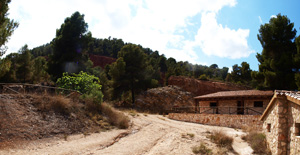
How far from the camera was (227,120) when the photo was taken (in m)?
19.6

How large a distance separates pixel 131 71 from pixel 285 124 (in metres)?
26.3

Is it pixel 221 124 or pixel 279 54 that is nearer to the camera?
pixel 221 124

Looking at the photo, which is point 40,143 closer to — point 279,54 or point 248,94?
point 248,94

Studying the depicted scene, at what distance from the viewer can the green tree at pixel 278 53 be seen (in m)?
22.9

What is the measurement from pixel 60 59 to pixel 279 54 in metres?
27.2

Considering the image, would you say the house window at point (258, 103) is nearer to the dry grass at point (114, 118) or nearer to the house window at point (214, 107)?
the house window at point (214, 107)

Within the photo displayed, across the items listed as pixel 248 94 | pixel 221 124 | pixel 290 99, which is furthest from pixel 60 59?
pixel 290 99

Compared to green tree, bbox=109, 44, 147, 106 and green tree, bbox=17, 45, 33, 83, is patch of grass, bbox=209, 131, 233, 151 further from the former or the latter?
green tree, bbox=17, 45, 33, 83

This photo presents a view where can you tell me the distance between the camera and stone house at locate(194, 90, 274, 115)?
69.9 ft

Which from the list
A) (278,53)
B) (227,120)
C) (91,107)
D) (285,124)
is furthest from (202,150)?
(278,53)

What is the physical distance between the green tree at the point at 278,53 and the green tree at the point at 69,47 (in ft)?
76.0

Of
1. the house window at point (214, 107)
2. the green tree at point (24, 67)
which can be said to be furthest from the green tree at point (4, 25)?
the green tree at point (24, 67)

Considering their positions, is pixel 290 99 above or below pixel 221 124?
above

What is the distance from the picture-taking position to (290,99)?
8.62m
